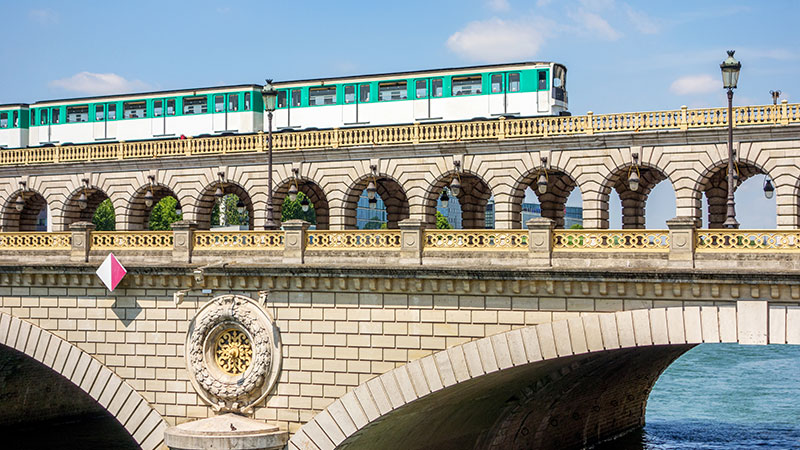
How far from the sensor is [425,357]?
25.9 metres

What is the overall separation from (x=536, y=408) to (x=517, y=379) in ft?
17.2

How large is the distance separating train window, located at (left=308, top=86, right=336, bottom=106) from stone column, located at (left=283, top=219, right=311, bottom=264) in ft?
48.0

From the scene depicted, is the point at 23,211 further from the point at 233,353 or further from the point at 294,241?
the point at 294,241

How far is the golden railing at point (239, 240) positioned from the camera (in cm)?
2850

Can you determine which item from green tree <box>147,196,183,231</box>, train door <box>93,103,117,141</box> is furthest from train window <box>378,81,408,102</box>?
green tree <box>147,196,183,231</box>

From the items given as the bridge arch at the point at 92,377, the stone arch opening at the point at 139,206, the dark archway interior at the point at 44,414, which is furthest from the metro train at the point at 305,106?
the bridge arch at the point at 92,377

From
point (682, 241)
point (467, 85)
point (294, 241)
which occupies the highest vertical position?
point (467, 85)

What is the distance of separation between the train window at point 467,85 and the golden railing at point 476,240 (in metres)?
13.6

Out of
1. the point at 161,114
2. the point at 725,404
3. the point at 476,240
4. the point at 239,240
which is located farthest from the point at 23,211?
the point at 725,404

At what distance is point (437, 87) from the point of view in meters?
39.8

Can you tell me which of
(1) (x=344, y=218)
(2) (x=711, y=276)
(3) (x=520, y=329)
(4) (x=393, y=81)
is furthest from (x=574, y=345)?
(4) (x=393, y=81)

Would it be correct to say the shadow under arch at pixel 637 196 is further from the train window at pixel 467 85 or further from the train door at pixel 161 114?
the train door at pixel 161 114

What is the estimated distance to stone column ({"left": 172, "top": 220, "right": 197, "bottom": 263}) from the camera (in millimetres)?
29250

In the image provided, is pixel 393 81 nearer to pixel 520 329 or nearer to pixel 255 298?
pixel 255 298
